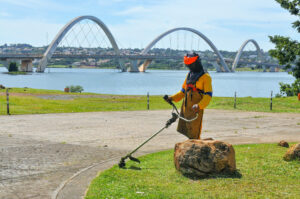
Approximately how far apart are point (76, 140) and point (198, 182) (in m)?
5.40

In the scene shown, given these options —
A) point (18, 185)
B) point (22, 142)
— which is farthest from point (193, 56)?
point (22, 142)

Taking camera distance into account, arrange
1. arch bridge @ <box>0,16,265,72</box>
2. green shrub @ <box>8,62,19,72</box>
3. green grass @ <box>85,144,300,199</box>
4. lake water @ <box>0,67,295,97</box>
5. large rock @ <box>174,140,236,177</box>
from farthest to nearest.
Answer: green shrub @ <box>8,62,19,72</box>
arch bridge @ <box>0,16,265,72</box>
lake water @ <box>0,67,295,97</box>
large rock @ <box>174,140,236,177</box>
green grass @ <box>85,144,300,199</box>

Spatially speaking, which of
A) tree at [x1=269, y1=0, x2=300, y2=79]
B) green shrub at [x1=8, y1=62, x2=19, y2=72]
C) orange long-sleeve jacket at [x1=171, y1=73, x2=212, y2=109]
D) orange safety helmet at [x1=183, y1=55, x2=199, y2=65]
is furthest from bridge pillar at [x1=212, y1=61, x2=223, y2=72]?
Answer: orange long-sleeve jacket at [x1=171, y1=73, x2=212, y2=109]

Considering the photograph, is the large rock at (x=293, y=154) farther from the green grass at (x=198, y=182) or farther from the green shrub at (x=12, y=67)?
the green shrub at (x=12, y=67)

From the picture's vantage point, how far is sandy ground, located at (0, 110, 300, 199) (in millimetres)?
6312

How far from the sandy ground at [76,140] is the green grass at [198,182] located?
17.9 inches

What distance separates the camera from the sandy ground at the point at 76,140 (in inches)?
249

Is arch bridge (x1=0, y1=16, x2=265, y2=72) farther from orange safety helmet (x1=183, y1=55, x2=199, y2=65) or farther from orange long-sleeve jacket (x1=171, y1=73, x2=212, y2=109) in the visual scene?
orange long-sleeve jacket (x1=171, y1=73, x2=212, y2=109)

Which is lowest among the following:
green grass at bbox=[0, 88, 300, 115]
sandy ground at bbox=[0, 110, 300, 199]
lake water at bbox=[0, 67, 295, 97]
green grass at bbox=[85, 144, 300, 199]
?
lake water at bbox=[0, 67, 295, 97]

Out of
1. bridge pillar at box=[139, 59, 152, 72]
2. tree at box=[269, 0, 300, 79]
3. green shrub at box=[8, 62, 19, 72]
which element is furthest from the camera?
bridge pillar at box=[139, 59, 152, 72]

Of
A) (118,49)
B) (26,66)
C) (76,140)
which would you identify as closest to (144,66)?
(118,49)

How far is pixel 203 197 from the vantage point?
5.39 metres

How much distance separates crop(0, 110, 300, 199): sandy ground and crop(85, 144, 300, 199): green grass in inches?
17.9

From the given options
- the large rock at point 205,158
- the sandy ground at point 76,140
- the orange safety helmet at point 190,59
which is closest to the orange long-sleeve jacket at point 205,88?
the orange safety helmet at point 190,59
